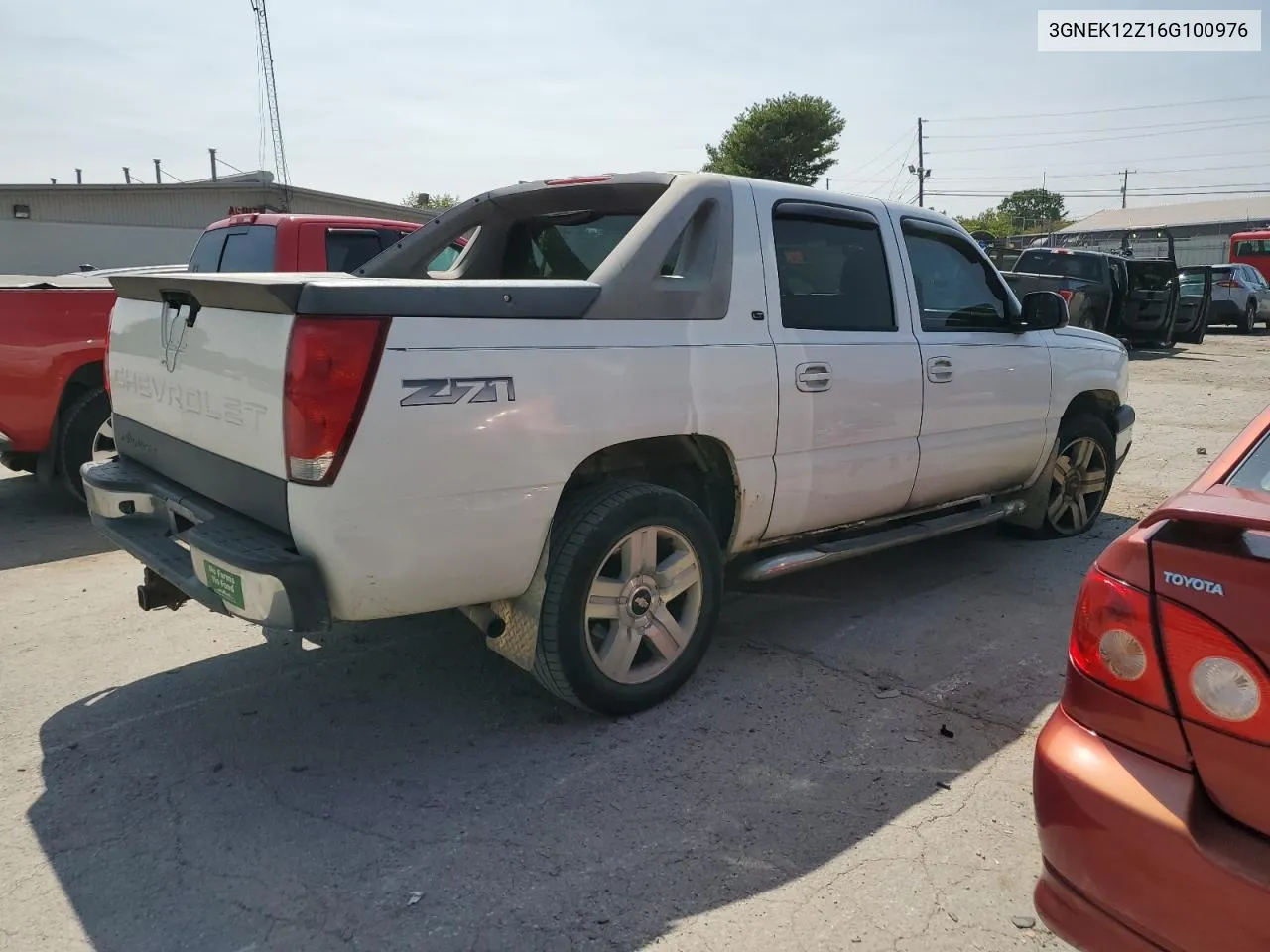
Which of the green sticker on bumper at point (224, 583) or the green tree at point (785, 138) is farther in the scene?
the green tree at point (785, 138)

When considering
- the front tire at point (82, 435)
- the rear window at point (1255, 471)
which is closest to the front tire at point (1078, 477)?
the rear window at point (1255, 471)

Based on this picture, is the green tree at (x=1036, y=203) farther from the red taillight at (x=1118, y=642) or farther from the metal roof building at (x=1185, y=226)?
the red taillight at (x=1118, y=642)

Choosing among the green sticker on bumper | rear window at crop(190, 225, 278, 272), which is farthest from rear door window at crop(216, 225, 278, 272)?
the green sticker on bumper

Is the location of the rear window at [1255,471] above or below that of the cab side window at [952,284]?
below

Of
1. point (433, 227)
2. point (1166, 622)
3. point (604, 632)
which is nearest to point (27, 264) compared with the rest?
point (433, 227)

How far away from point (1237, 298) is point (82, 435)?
1019 inches

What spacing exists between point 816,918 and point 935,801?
0.72m

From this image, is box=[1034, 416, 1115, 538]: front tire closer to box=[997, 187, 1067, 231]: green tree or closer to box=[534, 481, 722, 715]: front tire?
box=[534, 481, 722, 715]: front tire

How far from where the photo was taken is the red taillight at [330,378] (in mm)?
2621

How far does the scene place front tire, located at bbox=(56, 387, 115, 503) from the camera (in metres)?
6.00

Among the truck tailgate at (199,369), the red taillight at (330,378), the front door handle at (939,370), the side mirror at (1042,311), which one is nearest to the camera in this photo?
the red taillight at (330,378)

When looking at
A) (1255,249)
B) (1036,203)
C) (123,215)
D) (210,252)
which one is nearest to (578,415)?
(210,252)

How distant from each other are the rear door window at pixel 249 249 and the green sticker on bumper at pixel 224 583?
454cm

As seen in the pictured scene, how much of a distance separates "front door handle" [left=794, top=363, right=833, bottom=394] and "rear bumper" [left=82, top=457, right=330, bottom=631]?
1.97 m
